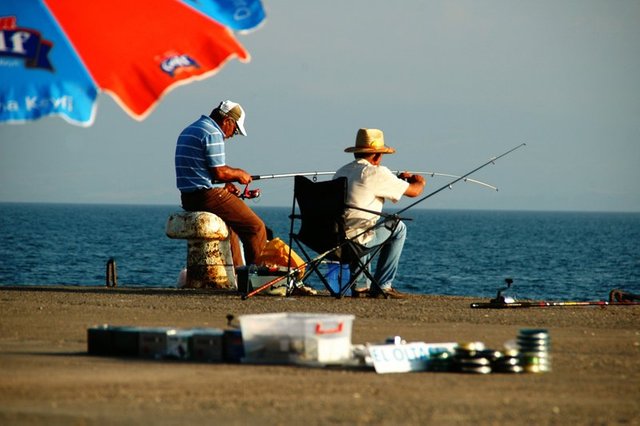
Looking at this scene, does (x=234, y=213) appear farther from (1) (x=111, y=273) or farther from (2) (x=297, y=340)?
(2) (x=297, y=340)

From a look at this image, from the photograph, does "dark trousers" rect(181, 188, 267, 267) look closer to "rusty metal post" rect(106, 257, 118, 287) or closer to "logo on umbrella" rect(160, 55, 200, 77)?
"rusty metal post" rect(106, 257, 118, 287)

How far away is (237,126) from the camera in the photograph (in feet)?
38.7

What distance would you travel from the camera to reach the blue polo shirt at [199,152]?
11477 mm

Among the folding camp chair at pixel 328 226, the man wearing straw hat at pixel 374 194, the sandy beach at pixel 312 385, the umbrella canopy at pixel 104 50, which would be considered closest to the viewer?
the sandy beach at pixel 312 385

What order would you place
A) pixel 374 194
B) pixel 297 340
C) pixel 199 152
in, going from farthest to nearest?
pixel 199 152 < pixel 374 194 < pixel 297 340

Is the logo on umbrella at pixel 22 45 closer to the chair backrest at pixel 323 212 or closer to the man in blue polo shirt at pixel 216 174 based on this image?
the chair backrest at pixel 323 212

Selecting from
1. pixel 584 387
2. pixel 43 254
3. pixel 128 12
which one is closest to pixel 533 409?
pixel 584 387

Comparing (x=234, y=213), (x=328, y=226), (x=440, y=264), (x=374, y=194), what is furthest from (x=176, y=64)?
(x=440, y=264)

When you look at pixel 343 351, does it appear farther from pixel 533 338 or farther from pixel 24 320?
pixel 24 320

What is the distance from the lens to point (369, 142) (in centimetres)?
1175

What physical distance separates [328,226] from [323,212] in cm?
12

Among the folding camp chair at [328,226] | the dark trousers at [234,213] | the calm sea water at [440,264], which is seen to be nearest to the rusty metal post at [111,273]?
the dark trousers at [234,213]

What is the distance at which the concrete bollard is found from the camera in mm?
12227

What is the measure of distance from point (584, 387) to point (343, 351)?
1266mm
